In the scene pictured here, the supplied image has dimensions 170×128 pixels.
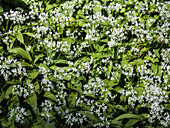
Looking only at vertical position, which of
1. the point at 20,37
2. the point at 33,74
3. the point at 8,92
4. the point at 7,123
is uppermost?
the point at 20,37

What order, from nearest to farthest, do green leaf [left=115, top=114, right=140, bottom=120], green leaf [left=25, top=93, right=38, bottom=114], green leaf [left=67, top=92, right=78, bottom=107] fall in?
green leaf [left=25, top=93, right=38, bottom=114] → green leaf [left=115, top=114, right=140, bottom=120] → green leaf [left=67, top=92, right=78, bottom=107]

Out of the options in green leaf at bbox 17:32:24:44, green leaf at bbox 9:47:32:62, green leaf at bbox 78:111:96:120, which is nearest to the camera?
green leaf at bbox 78:111:96:120

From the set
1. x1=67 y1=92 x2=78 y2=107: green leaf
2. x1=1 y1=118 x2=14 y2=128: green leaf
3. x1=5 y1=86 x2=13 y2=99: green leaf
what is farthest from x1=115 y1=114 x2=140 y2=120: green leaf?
x1=5 y1=86 x2=13 y2=99: green leaf

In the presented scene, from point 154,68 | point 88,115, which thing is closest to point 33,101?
point 88,115

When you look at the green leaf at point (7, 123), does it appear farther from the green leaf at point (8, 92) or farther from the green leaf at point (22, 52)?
the green leaf at point (22, 52)

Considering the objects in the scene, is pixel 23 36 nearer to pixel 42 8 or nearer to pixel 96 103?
pixel 42 8

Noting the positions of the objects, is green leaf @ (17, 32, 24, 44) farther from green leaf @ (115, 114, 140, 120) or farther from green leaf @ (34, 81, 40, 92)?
green leaf @ (115, 114, 140, 120)

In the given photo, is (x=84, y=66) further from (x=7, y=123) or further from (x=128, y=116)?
(x=7, y=123)

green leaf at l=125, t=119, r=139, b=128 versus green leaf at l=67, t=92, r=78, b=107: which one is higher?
green leaf at l=67, t=92, r=78, b=107

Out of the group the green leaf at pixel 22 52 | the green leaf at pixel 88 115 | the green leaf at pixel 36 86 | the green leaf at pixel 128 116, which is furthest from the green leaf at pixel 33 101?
the green leaf at pixel 128 116
